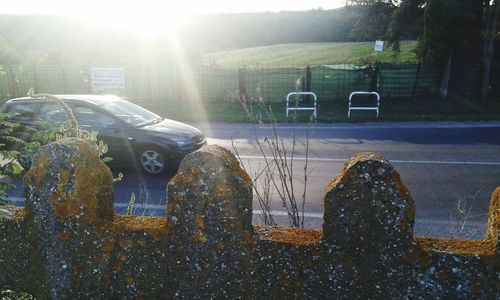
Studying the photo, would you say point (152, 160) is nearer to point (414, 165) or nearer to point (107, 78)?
point (414, 165)

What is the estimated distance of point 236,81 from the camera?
21.3m

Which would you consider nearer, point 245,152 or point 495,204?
point 495,204

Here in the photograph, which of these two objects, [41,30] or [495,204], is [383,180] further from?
[41,30]

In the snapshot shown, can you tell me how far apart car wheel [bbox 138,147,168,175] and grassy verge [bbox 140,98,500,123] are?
7205 mm

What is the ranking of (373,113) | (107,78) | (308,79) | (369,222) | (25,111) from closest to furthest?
(369,222)
(25,111)
(373,113)
(107,78)
(308,79)

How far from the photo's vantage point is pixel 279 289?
6.31ft

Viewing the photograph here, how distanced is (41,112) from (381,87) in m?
15.1

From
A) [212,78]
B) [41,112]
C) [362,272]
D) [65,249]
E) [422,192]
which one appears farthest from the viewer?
[212,78]

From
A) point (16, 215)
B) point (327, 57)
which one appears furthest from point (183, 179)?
point (327, 57)

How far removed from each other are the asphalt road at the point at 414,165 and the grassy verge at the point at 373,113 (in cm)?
89

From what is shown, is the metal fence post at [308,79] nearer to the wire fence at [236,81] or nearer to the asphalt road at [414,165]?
the wire fence at [236,81]

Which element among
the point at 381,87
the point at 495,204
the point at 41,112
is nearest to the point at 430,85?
the point at 381,87

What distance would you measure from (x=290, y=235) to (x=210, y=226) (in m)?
Result: 0.38

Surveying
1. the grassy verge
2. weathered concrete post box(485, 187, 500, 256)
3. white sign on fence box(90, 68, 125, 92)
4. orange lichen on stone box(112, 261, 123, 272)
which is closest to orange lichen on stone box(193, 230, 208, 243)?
orange lichen on stone box(112, 261, 123, 272)
